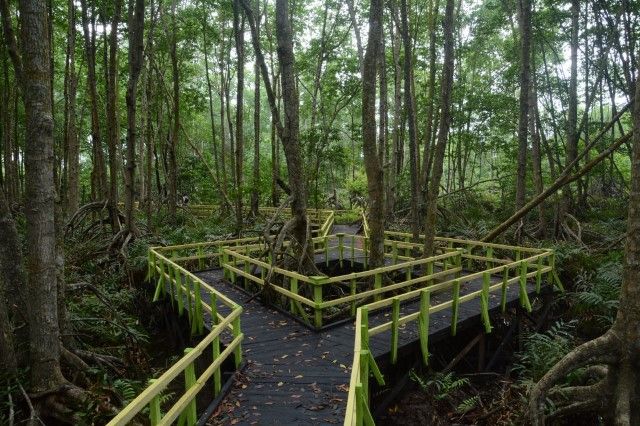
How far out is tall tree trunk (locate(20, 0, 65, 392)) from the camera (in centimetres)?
464

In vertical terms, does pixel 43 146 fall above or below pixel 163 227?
above

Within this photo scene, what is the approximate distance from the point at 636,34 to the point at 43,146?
643 inches

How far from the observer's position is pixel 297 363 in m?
6.74

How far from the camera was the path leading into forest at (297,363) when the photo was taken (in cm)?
528

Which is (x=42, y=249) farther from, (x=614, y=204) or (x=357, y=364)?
(x=614, y=204)

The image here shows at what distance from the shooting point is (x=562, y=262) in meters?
12.7

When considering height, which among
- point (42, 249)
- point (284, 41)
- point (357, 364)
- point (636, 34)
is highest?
point (636, 34)

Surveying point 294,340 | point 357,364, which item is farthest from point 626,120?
point 357,364

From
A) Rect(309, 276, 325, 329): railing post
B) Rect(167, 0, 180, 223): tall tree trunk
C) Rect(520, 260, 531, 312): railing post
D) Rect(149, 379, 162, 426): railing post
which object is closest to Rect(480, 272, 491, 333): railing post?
Rect(520, 260, 531, 312): railing post

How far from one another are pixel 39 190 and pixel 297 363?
14.3 feet

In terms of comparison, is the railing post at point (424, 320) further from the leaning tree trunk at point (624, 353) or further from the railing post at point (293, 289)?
the railing post at point (293, 289)

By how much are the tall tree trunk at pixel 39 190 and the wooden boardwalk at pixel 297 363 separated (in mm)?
2322

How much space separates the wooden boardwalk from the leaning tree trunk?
2403mm

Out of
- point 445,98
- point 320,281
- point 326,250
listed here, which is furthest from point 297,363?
point 326,250
